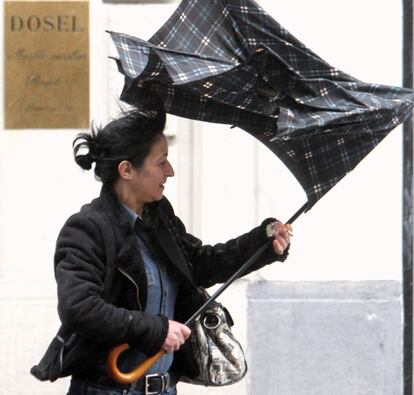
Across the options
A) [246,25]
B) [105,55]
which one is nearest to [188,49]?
[246,25]

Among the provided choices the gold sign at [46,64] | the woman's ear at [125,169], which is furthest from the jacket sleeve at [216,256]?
the gold sign at [46,64]

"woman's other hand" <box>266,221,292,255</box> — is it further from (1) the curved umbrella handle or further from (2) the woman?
(1) the curved umbrella handle

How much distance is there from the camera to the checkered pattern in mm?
3865

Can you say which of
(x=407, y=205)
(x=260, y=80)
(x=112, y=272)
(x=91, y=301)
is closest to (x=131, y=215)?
(x=112, y=272)

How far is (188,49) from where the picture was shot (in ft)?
13.2

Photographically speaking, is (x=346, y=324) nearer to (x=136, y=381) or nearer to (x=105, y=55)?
(x=105, y=55)

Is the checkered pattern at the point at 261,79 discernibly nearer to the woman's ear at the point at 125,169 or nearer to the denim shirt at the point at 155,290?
the woman's ear at the point at 125,169

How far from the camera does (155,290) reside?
162 inches

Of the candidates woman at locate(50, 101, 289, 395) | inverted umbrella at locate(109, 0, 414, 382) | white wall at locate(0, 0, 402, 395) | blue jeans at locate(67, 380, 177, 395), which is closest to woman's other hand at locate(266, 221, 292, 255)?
woman at locate(50, 101, 289, 395)

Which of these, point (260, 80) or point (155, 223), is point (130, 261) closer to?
point (155, 223)

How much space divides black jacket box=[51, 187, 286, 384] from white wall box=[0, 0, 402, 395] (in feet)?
5.96

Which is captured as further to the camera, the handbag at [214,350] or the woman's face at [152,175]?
the handbag at [214,350]

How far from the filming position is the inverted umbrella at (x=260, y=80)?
386cm

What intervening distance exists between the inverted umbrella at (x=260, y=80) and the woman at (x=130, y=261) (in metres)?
0.13
